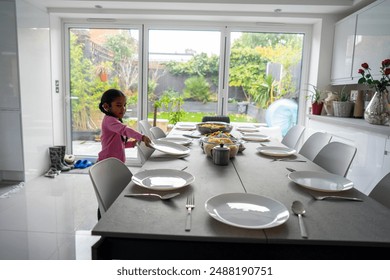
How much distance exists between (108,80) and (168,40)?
1072 mm

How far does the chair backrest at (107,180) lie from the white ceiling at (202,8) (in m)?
2.57

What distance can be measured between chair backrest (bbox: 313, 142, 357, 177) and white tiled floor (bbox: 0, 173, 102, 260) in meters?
1.73

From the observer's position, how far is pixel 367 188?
8.61ft

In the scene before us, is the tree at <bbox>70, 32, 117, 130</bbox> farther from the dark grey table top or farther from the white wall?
the dark grey table top

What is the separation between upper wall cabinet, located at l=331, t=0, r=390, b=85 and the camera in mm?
2791

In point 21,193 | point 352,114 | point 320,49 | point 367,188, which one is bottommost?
point 21,193

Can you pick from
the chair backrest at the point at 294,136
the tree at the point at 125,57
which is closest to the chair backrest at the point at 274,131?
the chair backrest at the point at 294,136

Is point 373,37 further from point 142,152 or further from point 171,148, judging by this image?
point 142,152

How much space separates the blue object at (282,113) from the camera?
169 inches

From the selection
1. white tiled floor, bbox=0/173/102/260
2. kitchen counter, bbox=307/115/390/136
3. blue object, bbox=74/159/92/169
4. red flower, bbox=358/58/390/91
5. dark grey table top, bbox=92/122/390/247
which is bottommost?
white tiled floor, bbox=0/173/102/260

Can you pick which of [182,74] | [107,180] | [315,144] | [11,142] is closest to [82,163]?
[11,142]

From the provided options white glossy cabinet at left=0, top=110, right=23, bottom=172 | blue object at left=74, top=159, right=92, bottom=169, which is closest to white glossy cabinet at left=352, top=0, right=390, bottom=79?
blue object at left=74, top=159, right=92, bottom=169
